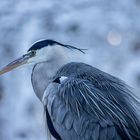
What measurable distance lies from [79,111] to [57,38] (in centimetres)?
270

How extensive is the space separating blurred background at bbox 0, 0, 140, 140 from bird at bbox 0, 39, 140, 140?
1274mm

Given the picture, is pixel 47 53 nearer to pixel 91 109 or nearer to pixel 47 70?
pixel 47 70

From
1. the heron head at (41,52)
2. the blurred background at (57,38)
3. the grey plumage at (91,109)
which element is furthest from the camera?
the blurred background at (57,38)

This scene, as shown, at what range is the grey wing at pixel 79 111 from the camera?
266cm

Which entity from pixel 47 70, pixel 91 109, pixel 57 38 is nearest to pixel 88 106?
pixel 91 109

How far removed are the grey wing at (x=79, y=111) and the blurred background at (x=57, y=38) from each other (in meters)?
1.35

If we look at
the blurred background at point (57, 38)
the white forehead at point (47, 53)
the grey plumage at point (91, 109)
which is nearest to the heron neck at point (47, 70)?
the white forehead at point (47, 53)

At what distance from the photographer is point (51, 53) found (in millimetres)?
3158

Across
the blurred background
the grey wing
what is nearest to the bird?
the grey wing

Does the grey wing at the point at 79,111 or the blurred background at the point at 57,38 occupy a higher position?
the blurred background at the point at 57,38

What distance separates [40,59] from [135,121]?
74 centimetres

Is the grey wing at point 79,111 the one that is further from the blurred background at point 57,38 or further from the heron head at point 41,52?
the blurred background at point 57,38

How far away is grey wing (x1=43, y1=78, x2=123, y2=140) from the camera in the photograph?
266cm

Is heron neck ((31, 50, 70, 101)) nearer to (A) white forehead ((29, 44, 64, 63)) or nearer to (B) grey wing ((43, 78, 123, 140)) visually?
(A) white forehead ((29, 44, 64, 63))
